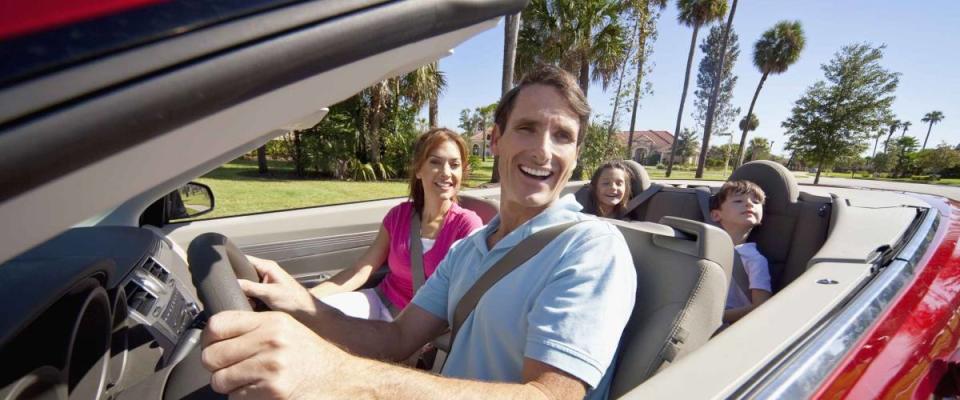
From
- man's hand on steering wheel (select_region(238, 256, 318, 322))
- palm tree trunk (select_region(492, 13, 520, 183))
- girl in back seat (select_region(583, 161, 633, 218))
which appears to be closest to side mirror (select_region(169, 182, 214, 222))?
man's hand on steering wheel (select_region(238, 256, 318, 322))

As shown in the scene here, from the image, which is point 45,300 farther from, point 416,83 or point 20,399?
point 416,83

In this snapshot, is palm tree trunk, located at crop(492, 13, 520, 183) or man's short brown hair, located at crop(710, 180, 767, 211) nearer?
man's short brown hair, located at crop(710, 180, 767, 211)

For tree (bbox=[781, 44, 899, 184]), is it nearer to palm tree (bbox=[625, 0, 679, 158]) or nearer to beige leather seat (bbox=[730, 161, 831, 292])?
palm tree (bbox=[625, 0, 679, 158])

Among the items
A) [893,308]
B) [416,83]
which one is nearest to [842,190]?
[893,308]

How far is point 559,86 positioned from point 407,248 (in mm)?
1506

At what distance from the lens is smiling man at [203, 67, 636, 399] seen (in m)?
0.77

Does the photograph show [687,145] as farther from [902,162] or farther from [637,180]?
[637,180]

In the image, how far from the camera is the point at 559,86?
5.12 feet

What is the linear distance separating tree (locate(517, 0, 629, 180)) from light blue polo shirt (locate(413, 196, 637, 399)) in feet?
41.5

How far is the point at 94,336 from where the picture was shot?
1218 mm

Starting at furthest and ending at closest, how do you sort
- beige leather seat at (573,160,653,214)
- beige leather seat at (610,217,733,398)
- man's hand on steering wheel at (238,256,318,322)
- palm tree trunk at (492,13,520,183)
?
1. palm tree trunk at (492,13,520,183)
2. beige leather seat at (573,160,653,214)
3. man's hand on steering wheel at (238,256,318,322)
4. beige leather seat at (610,217,733,398)

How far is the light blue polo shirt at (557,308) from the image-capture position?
3.75 ft

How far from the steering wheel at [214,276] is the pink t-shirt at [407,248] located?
1365 mm

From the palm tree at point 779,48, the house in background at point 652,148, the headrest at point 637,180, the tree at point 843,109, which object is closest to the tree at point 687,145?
the house in background at point 652,148
